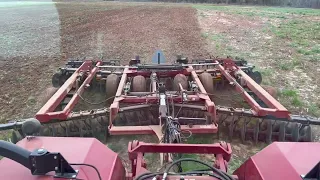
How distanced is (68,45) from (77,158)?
423 inches

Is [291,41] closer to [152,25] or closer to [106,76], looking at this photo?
[152,25]

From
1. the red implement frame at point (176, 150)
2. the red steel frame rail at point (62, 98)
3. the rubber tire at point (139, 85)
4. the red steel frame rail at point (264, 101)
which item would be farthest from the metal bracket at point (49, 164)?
the rubber tire at point (139, 85)

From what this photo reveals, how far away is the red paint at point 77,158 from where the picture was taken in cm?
186

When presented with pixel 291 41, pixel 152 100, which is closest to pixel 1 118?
pixel 152 100

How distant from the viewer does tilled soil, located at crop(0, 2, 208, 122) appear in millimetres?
6809

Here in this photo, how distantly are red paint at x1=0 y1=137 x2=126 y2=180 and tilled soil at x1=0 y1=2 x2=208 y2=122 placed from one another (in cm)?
361

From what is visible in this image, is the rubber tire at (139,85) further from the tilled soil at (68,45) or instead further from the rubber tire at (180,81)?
the tilled soil at (68,45)

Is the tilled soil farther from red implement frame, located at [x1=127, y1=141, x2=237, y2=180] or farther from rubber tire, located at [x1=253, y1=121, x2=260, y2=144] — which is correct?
rubber tire, located at [x1=253, y1=121, x2=260, y2=144]

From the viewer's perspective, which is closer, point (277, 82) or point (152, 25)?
point (277, 82)

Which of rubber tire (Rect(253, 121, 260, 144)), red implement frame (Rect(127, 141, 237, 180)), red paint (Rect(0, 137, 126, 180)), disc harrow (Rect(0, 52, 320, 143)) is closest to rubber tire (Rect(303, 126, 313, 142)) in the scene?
disc harrow (Rect(0, 52, 320, 143))

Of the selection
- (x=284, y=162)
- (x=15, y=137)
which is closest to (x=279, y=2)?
(x=15, y=137)

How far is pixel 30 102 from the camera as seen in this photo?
20.0 ft

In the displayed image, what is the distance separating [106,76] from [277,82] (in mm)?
3959

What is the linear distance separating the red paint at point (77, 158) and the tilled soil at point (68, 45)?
3609 mm
